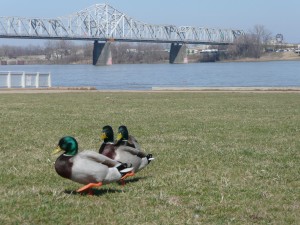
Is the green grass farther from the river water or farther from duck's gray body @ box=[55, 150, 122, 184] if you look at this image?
the river water

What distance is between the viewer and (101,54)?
88312 millimetres

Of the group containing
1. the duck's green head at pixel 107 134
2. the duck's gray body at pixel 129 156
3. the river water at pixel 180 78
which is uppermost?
the duck's green head at pixel 107 134

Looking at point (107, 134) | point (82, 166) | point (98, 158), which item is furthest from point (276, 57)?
point (82, 166)

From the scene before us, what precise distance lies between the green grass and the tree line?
9264 centimetres

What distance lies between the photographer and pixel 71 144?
16.4 ft

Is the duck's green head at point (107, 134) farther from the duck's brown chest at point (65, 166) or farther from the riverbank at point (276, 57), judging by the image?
the riverbank at point (276, 57)

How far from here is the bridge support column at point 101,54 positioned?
8816 cm

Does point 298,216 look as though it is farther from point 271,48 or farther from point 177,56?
point 271,48

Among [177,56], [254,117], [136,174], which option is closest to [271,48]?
[177,56]

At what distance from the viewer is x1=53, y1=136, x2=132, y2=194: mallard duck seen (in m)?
4.96

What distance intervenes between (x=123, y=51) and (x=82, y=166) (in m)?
106

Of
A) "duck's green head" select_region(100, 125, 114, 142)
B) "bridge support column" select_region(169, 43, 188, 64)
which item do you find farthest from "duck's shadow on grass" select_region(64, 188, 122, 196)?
"bridge support column" select_region(169, 43, 188, 64)

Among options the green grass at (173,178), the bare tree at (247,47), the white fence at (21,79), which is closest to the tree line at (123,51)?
the bare tree at (247,47)

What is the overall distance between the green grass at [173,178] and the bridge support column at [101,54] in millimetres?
76855
